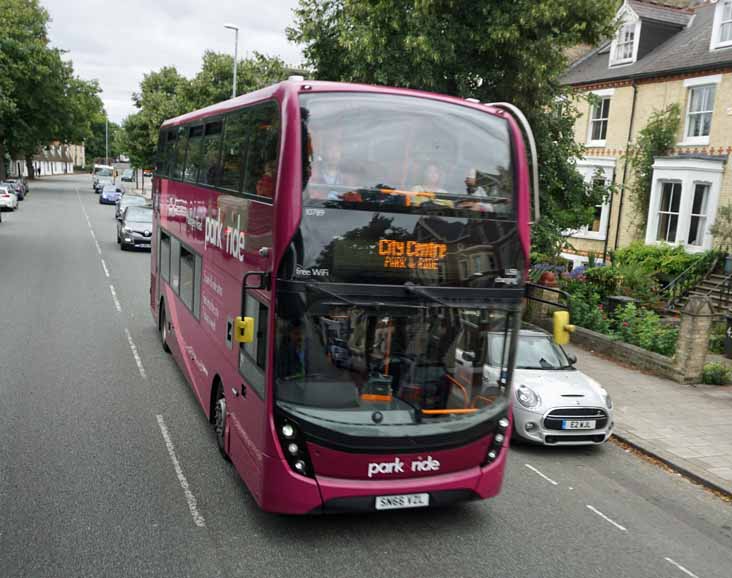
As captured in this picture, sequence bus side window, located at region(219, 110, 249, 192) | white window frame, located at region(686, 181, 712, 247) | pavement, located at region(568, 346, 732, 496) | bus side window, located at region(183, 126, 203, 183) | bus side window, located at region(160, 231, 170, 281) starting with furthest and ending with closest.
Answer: white window frame, located at region(686, 181, 712, 247), bus side window, located at region(160, 231, 170, 281), bus side window, located at region(183, 126, 203, 183), pavement, located at region(568, 346, 732, 496), bus side window, located at region(219, 110, 249, 192)

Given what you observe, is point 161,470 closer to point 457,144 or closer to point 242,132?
point 242,132

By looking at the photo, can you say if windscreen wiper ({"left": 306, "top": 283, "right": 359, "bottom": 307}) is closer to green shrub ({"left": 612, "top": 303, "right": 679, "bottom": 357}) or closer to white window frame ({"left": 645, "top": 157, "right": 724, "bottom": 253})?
green shrub ({"left": 612, "top": 303, "right": 679, "bottom": 357})

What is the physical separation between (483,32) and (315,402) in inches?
420

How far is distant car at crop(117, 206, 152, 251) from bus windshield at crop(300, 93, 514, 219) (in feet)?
72.7

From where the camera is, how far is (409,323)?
5.97 metres

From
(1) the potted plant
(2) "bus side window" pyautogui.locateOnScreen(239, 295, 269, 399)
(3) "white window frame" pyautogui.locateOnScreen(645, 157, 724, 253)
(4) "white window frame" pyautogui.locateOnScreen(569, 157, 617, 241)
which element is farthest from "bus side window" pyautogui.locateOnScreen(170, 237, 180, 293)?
(4) "white window frame" pyautogui.locateOnScreen(569, 157, 617, 241)

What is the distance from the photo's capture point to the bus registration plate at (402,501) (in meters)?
6.05

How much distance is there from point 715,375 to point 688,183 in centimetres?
1189

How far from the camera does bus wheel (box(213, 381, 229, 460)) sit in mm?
7961

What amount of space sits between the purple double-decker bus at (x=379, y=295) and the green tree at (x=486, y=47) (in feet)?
26.5

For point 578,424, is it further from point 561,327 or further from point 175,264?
point 175,264

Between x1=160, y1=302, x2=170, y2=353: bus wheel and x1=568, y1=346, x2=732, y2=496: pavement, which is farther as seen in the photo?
x1=160, y1=302, x2=170, y2=353: bus wheel

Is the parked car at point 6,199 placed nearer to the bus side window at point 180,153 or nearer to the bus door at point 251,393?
the bus side window at point 180,153

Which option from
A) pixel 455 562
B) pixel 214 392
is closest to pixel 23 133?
pixel 214 392
